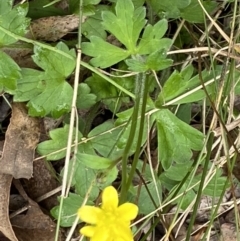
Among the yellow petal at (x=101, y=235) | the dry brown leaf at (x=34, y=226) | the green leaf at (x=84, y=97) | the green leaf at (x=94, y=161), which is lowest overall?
the dry brown leaf at (x=34, y=226)

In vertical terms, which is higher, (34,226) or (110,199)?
(110,199)

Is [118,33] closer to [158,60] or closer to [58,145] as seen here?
[158,60]

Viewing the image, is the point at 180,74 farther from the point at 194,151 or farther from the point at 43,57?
the point at 43,57

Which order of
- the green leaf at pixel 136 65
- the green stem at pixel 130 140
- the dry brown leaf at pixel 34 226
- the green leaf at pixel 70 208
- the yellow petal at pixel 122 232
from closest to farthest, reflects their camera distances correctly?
the yellow petal at pixel 122 232 < the green stem at pixel 130 140 < the green leaf at pixel 136 65 < the green leaf at pixel 70 208 < the dry brown leaf at pixel 34 226

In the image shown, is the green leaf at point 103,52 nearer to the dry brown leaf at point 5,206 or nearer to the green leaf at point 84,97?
the green leaf at point 84,97

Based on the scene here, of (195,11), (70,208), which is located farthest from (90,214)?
(195,11)

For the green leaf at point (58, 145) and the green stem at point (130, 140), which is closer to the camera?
the green stem at point (130, 140)

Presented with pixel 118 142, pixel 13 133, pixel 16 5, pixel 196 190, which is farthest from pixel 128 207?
pixel 16 5

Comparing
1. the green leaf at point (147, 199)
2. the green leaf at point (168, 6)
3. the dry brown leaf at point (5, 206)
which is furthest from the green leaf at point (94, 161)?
the green leaf at point (168, 6)
